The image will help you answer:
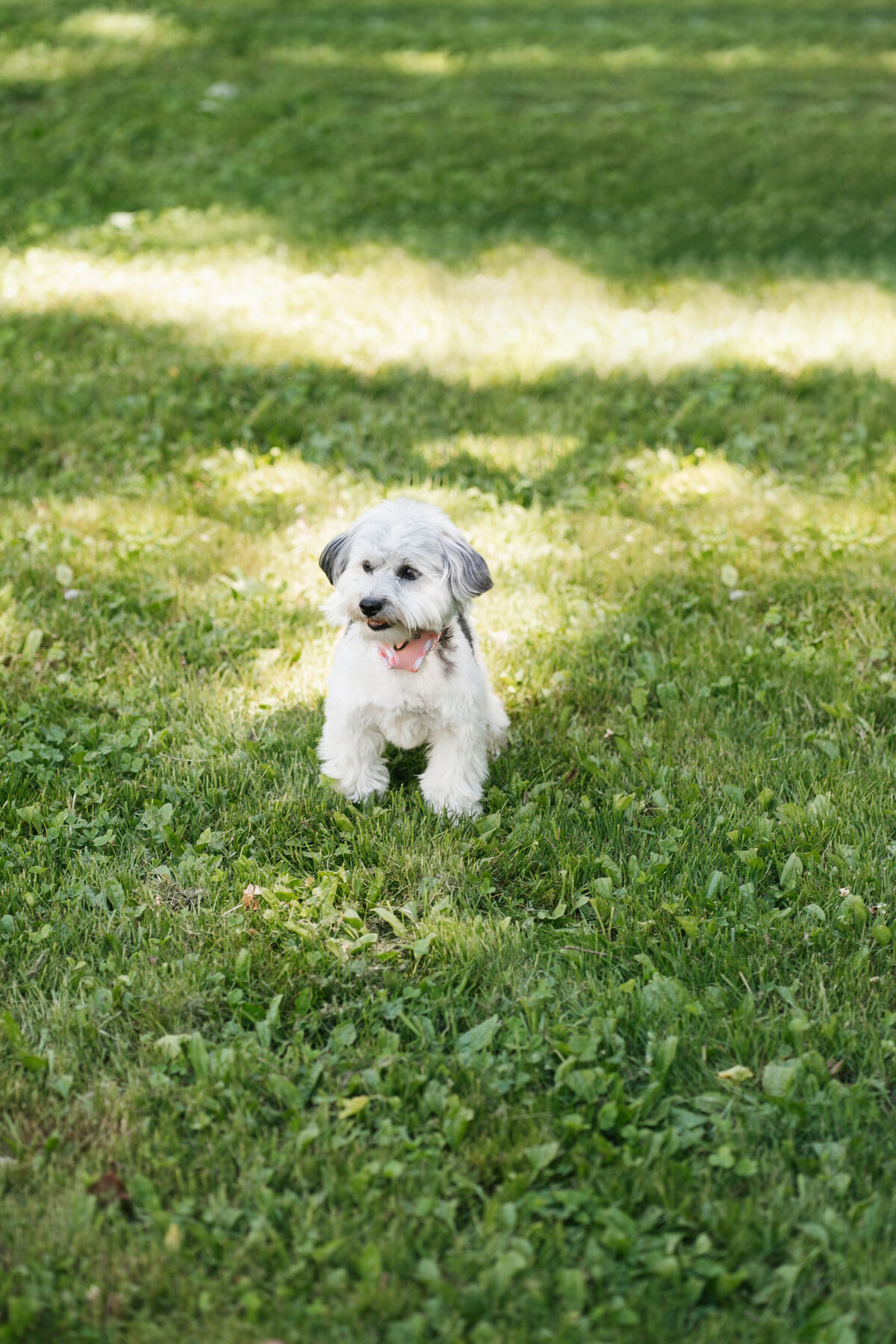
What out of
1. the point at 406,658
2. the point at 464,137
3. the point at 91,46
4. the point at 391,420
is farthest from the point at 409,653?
the point at 91,46

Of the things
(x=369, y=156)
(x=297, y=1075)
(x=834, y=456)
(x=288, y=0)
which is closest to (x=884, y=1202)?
(x=297, y=1075)

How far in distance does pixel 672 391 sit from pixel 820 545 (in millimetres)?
2261

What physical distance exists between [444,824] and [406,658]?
0.63 m

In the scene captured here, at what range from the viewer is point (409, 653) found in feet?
12.8

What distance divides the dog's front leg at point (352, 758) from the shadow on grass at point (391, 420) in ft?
7.43

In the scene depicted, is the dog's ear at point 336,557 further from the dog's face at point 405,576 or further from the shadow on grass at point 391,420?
the shadow on grass at point 391,420

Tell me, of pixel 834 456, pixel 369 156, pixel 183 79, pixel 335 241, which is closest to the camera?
pixel 834 456

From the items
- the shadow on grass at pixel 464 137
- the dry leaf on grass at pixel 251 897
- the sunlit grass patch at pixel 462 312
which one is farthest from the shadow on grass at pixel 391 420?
the dry leaf on grass at pixel 251 897

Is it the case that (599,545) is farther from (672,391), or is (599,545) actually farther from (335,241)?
(335,241)

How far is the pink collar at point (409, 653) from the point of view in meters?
3.89

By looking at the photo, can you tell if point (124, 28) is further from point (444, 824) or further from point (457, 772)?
point (444, 824)

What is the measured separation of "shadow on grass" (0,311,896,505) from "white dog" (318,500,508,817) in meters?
2.25

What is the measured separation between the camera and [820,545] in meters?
5.80

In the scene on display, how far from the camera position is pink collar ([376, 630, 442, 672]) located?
3.89 meters
